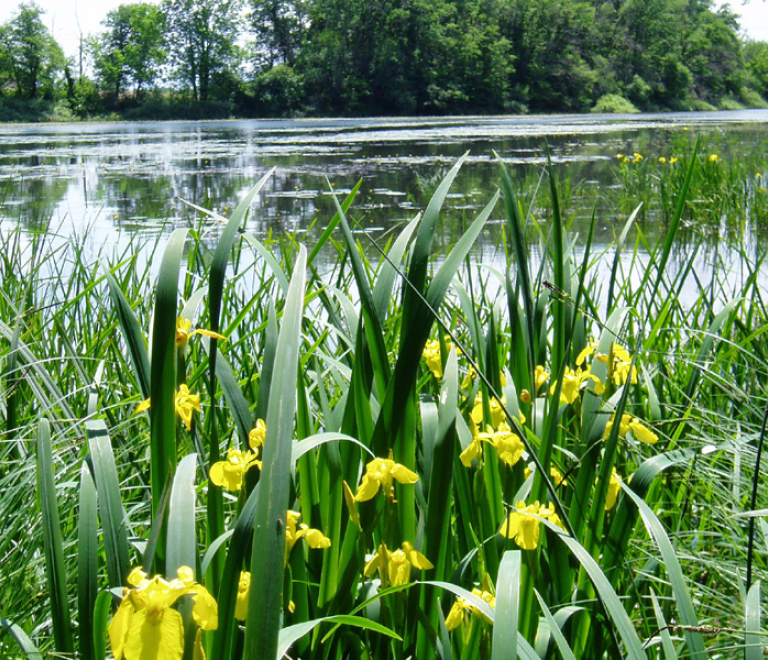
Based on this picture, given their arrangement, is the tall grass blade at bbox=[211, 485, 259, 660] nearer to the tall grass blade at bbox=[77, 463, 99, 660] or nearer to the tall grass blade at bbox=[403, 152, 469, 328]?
the tall grass blade at bbox=[77, 463, 99, 660]

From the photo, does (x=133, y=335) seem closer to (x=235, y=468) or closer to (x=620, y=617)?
(x=235, y=468)

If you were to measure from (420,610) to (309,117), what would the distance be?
Answer: 31.2 meters

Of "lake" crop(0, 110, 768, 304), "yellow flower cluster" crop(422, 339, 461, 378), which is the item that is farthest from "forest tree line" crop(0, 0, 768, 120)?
Result: "yellow flower cluster" crop(422, 339, 461, 378)

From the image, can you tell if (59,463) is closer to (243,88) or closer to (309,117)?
(309,117)

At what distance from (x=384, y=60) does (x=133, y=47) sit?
1102 centimetres

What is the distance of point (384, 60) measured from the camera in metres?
31.3

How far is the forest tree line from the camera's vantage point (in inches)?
1158

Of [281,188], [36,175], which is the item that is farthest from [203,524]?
[36,175]

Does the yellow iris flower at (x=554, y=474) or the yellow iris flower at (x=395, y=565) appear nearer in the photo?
the yellow iris flower at (x=395, y=565)

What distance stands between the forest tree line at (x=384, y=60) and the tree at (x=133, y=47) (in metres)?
0.09

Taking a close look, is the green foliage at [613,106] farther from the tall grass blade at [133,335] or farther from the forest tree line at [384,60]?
the tall grass blade at [133,335]

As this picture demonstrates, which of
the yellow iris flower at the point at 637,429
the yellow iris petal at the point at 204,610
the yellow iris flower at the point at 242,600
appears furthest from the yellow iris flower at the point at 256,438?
the yellow iris flower at the point at 637,429

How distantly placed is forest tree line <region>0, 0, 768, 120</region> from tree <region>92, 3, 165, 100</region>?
0.09 m

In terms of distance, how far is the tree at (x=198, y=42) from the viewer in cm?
3431
